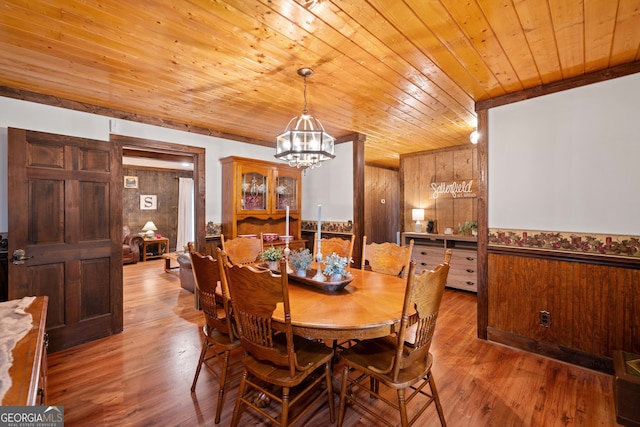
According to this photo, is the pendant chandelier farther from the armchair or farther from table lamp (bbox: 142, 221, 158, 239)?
table lamp (bbox: 142, 221, 158, 239)

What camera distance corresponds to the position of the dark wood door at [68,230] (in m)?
2.53

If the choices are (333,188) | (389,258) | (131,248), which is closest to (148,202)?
(131,248)

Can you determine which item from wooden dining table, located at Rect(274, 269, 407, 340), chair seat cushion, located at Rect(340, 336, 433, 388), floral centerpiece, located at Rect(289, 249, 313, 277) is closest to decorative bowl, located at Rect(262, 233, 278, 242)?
floral centerpiece, located at Rect(289, 249, 313, 277)

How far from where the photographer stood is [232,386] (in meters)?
2.14

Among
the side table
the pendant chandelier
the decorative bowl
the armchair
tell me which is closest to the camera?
the pendant chandelier

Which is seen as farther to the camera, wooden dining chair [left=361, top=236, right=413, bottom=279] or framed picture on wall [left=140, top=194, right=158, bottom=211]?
framed picture on wall [left=140, top=194, right=158, bottom=211]

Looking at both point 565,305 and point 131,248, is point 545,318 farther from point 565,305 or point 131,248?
point 131,248

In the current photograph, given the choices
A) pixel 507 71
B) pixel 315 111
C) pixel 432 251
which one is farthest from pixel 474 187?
pixel 315 111

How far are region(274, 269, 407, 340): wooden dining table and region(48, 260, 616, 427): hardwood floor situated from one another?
2.48 feet

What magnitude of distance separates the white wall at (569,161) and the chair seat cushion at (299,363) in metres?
2.21

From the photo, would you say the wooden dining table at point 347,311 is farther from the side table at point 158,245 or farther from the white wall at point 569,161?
the side table at point 158,245

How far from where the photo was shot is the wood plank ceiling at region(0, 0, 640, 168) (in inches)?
62.6

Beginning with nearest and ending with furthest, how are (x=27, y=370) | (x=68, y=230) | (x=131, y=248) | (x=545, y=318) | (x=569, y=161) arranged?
(x=27, y=370) < (x=569, y=161) < (x=545, y=318) < (x=68, y=230) < (x=131, y=248)

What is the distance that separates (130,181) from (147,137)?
16.5 ft
